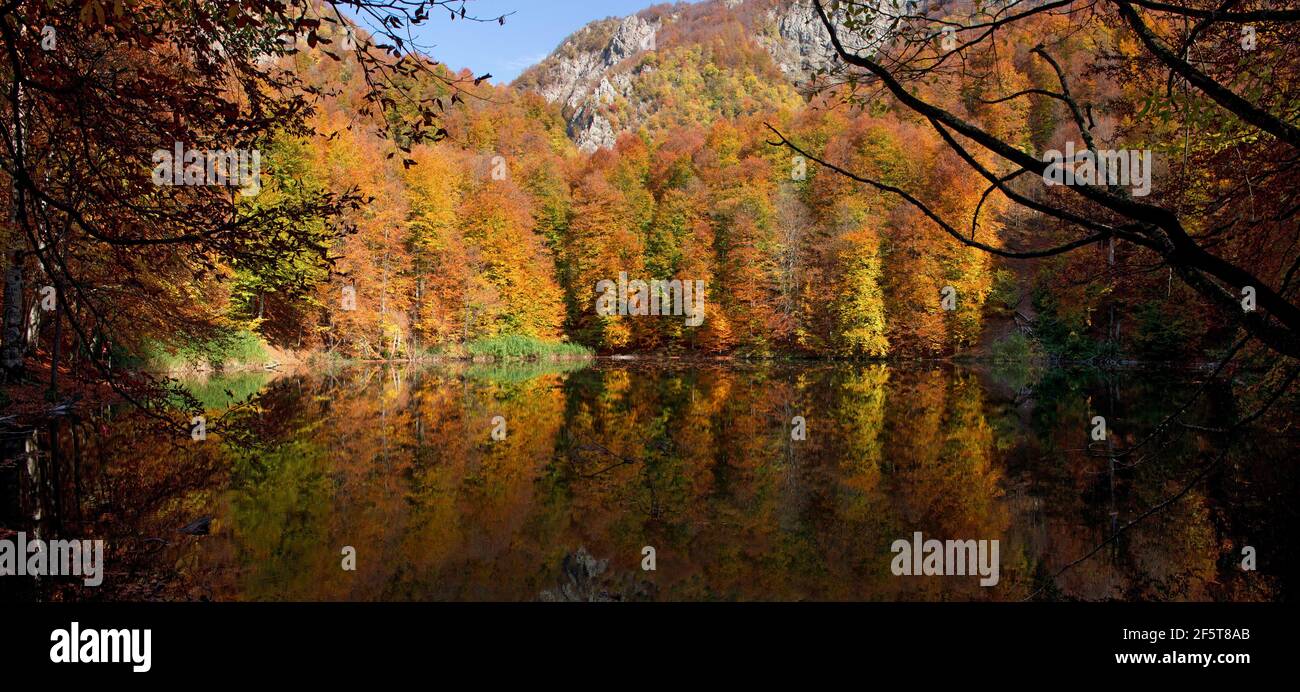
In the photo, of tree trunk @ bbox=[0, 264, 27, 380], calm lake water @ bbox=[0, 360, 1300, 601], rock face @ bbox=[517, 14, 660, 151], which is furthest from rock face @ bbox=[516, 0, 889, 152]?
tree trunk @ bbox=[0, 264, 27, 380]

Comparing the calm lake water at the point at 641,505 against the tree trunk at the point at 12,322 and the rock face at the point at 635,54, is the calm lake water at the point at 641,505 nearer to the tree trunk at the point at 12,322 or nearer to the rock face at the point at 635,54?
the tree trunk at the point at 12,322

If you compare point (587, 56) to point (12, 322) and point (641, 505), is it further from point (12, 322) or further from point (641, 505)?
point (641, 505)

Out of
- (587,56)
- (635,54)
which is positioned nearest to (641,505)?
(635,54)

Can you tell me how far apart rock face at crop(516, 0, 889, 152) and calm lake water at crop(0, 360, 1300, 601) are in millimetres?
53005

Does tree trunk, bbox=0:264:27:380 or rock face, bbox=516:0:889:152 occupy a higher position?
rock face, bbox=516:0:889:152

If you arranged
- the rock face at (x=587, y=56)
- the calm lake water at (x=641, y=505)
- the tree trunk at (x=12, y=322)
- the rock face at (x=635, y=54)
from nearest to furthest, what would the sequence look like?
1. the calm lake water at (x=641, y=505)
2. the tree trunk at (x=12, y=322)
3. the rock face at (x=635, y=54)
4. the rock face at (x=587, y=56)

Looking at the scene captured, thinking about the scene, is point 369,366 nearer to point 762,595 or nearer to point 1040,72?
point 762,595

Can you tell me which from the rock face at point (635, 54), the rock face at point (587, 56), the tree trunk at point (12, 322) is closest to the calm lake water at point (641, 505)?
the tree trunk at point (12, 322)

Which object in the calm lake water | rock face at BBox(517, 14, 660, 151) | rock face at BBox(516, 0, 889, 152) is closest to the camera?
the calm lake water

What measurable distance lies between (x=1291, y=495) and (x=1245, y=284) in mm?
7241

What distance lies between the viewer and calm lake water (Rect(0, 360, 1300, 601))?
5070 millimetres

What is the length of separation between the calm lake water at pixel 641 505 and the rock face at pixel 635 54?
5301 cm

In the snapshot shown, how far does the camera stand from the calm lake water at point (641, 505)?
507 centimetres

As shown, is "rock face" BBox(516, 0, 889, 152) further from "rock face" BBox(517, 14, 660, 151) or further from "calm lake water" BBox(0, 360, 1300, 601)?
"calm lake water" BBox(0, 360, 1300, 601)
